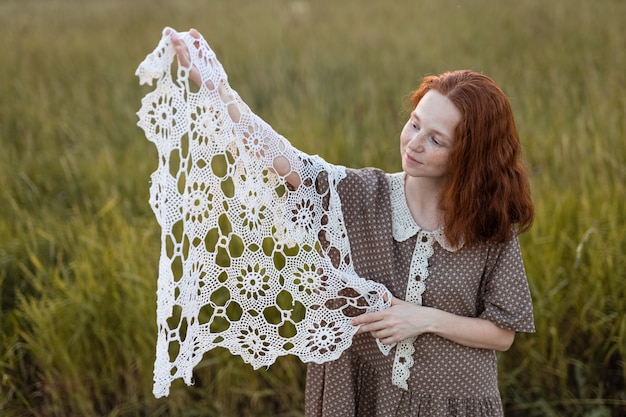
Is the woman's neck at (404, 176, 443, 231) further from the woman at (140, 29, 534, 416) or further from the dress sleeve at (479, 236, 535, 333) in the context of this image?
the dress sleeve at (479, 236, 535, 333)

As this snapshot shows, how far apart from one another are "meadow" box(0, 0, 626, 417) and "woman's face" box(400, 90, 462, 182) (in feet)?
2.48

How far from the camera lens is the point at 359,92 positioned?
5.08 m

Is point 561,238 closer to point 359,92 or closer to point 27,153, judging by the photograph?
point 359,92

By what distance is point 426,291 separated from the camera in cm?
185

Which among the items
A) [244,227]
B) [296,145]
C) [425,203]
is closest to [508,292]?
[425,203]

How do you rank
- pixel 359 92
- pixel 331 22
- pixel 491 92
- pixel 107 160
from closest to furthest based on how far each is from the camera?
pixel 491 92
pixel 107 160
pixel 359 92
pixel 331 22

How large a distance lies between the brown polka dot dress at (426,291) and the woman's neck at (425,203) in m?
Result: 0.02

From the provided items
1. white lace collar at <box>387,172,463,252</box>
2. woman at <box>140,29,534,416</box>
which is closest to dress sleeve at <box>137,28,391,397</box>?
woman at <box>140,29,534,416</box>

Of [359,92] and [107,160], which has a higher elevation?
[359,92]

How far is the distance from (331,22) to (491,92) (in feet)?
18.6

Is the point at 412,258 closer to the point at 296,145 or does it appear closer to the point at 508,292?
the point at 508,292

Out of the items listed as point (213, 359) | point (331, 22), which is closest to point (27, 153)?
point (213, 359)

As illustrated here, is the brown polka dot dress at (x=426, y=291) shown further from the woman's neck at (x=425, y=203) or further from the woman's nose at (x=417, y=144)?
the woman's nose at (x=417, y=144)

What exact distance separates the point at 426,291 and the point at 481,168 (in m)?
Answer: 0.34
